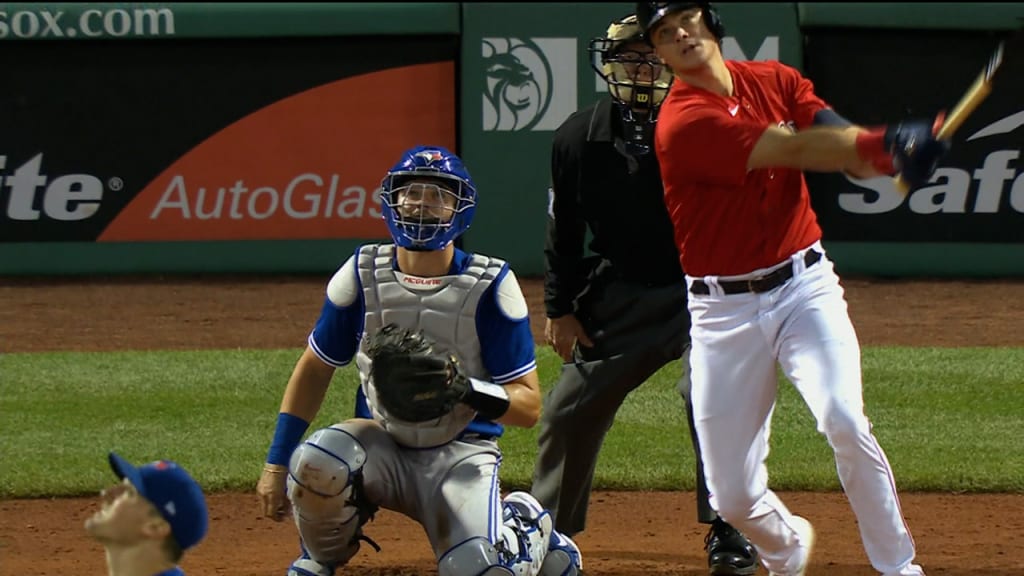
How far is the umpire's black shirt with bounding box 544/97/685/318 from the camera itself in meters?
5.55

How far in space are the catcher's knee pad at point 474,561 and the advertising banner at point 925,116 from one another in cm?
829

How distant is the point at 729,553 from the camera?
5305mm

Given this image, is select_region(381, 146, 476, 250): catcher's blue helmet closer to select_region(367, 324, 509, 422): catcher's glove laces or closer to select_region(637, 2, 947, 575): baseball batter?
select_region(367, 324, 509, 422): catcher's glove laces

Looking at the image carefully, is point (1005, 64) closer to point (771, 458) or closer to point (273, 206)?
point (771, 458)

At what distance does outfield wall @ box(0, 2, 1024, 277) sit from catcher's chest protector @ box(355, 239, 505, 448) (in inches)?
304

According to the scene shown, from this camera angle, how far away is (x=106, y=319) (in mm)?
11359

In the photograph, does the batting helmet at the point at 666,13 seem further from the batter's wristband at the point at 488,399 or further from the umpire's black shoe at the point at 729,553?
the umpire's black shoe at the point at 729,553

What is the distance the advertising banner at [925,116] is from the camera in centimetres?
1223

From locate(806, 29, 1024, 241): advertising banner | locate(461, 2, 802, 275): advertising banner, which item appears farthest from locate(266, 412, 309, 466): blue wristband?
locate(806, 29, 1024, 241): advertising banner

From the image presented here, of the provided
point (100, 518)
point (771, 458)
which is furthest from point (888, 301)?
point (100, 518)

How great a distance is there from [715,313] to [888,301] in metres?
7.48

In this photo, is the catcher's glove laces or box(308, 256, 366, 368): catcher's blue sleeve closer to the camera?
the catcher's glove laces

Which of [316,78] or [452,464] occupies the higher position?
[316,78]

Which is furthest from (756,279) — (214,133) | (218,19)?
(214,133)
